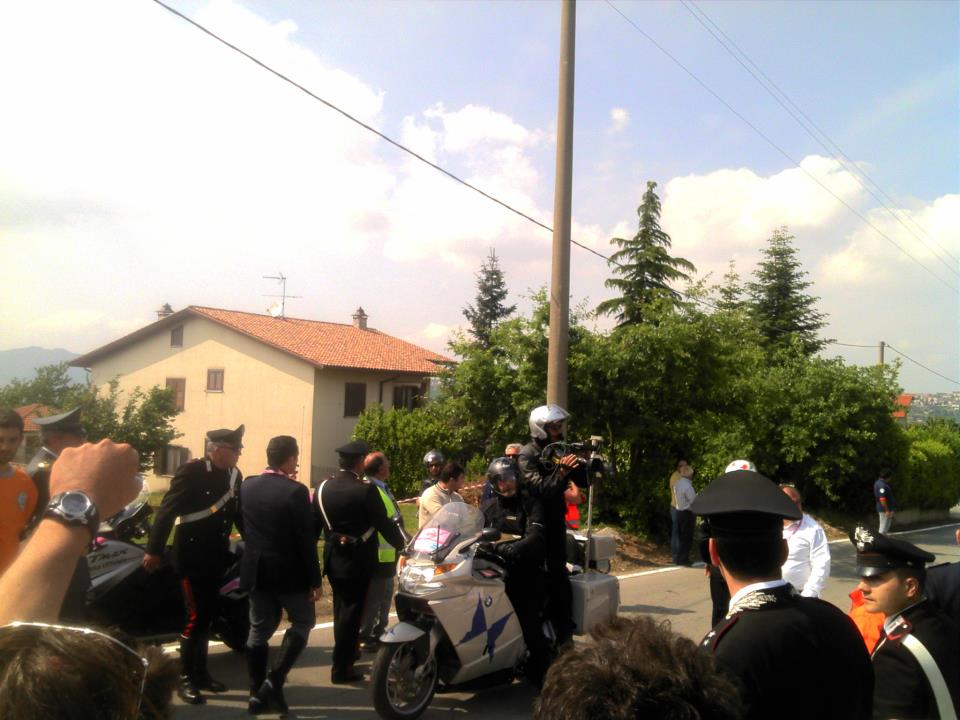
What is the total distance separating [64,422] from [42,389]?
20.8 m

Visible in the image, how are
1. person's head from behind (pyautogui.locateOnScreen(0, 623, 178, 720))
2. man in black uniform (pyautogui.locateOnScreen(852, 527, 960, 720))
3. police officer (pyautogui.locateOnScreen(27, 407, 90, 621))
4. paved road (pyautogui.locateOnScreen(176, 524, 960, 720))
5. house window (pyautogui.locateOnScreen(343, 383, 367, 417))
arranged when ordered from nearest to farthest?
person's head from behind (pyautogui.locateOnScreen(0, 623, 178, 720)) < man in black uniform (pyautogui.locateOnScreen(852, 527, 960, 720)) < police officer (pyautogui.locateOnScreen(27, 407, 90, 621)) < paved road (pyautogui.locateOnScreen(176, 524, 960, 720)) < house window (pyautogui.locateOnScreen(343, 383, 367, 417))

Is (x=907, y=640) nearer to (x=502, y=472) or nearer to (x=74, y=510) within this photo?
(x=74, y=510)

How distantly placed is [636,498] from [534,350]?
3.80 m

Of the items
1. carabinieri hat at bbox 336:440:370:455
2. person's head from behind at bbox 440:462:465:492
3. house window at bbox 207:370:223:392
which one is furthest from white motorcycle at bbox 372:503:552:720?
house window at bbox 207:370:223:392

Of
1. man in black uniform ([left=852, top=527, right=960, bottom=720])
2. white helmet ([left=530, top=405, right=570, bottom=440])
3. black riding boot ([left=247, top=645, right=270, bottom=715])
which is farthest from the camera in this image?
white helmet ([left=530, top=405, right=570, bottom=440])

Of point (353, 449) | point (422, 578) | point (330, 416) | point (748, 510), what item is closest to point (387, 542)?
point (353, 449)

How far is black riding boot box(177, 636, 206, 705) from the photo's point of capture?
5.89 metres

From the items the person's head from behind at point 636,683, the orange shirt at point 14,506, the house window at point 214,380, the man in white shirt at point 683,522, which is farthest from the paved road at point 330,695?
the house window at point 214,380

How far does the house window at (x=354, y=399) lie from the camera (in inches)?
1334

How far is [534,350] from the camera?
13953 mm

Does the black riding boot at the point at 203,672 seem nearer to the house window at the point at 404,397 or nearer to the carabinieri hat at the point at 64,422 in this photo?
the carabinieri hat at the point at 64,422

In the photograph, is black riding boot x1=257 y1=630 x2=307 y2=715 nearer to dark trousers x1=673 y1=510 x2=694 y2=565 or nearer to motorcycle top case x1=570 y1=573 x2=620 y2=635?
motorcycle top case x1=570 y1=573 x2=620 y2=635

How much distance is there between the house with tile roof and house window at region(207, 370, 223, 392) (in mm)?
43

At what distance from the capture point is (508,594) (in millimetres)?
5980
